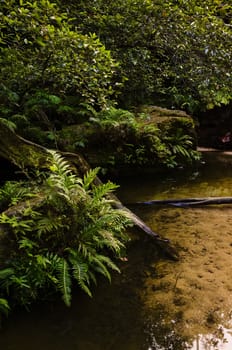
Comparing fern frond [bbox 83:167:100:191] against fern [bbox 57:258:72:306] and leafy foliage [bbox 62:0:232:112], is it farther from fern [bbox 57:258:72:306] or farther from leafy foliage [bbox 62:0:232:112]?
leafy foliage [bbox 62:0:232:112]

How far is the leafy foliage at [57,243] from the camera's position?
3.38m

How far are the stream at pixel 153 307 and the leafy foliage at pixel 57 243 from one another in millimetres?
219

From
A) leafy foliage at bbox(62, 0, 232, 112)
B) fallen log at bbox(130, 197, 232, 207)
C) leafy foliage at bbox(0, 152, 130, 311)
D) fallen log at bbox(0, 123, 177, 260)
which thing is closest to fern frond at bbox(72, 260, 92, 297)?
leafy foliage at bbox(0, 152, 130, 311)

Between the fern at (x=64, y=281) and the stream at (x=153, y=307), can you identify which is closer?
the stream at (x=153, y=307)

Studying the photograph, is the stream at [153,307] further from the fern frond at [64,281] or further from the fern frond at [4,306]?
the fern frond at [64,281]

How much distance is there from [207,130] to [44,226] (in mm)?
11653

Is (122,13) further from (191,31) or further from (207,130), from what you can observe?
(207,130)

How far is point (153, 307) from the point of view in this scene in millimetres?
3514

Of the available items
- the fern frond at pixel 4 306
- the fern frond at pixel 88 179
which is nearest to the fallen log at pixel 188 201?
Result: the fern frond at pixel 88 179

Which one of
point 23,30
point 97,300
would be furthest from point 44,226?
point 23,30

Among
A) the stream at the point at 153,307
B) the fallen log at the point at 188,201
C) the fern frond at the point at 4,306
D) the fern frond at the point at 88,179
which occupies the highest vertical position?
the fern frond at the point at 88,179

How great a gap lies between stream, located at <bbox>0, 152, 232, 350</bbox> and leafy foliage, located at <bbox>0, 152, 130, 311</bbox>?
22cm

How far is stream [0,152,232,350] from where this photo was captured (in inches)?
120

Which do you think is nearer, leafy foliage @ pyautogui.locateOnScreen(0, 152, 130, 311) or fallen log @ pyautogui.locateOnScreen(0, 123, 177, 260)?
leafy foliage @ pyautogui.locateOnScreen(0, 152, 130, 311)
